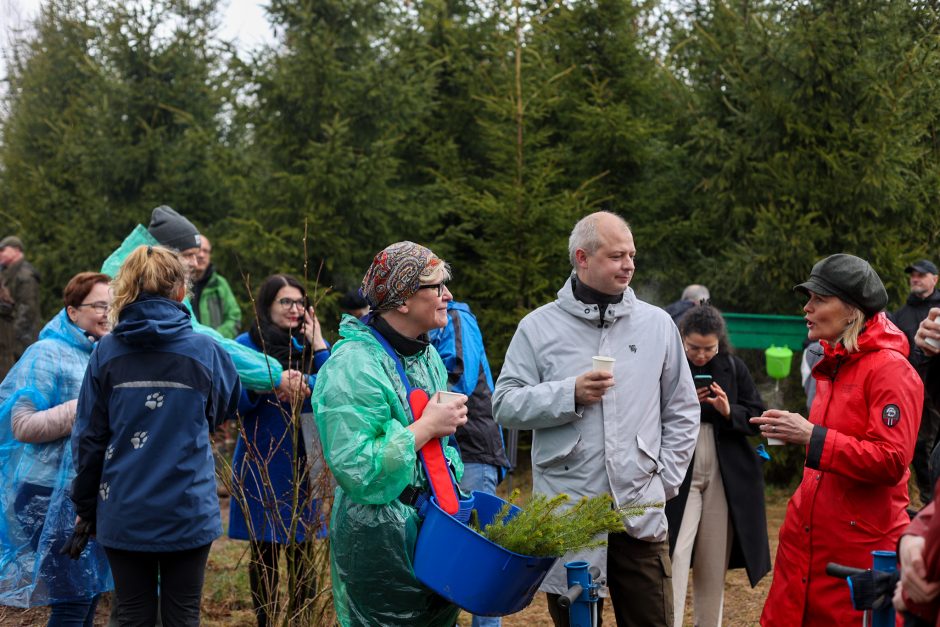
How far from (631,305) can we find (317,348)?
80.9 inches

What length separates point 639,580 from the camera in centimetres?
377

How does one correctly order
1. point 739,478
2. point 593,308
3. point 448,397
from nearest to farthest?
point 448,397 < point 593,308 < point 739,478

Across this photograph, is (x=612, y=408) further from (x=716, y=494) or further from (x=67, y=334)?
(x=67, y=334)

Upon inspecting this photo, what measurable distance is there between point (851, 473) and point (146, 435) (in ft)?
8.74

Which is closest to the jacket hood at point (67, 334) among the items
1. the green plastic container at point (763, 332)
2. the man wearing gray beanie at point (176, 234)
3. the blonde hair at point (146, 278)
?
the blonde hair at point (146, 278)

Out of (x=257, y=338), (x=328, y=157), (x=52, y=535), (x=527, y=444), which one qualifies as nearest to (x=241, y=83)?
(x=328, y=157)

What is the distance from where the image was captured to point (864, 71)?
8836mm

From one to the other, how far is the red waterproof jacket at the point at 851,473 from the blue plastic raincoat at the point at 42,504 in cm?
304

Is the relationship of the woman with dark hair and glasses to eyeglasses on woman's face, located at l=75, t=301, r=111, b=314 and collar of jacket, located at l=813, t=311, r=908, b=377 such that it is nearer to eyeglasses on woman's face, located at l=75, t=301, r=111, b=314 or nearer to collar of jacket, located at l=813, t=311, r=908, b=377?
eyeglasses on woman's face, located at l=75, t=301, r=111, b=314

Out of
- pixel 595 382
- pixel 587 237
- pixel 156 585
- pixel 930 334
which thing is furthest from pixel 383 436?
pixel 930 334

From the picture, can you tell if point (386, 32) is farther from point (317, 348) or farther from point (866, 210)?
point (317, 348)

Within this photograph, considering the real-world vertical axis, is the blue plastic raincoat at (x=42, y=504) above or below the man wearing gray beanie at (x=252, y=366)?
below

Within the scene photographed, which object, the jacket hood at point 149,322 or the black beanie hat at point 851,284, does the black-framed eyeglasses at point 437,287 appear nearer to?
the jacket hood at point 149,322

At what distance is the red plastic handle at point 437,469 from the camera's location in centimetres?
300
